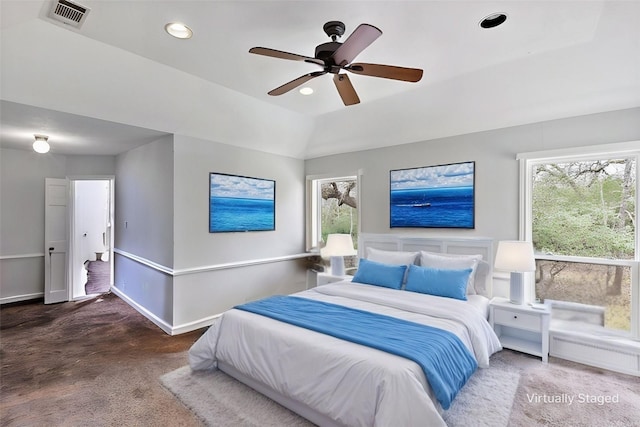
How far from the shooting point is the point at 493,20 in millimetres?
2176

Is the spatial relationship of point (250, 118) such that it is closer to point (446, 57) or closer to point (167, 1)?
point (167, 1)

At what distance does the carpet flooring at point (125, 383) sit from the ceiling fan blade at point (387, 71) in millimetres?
2421

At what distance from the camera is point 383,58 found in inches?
106

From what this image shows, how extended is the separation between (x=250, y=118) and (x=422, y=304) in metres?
3.02

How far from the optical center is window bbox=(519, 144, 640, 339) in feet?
9.73

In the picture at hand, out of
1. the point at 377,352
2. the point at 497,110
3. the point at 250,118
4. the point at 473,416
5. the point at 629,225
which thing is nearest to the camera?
the point at 377,352

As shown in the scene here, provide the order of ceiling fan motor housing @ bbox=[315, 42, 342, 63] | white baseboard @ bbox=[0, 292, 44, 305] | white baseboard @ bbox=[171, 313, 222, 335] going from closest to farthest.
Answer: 1. ceiling fan motor housing @ bbox=[315, 42, 342, 63]
2. white baseboard @ bbox=[171, 313, 222, 335]
3. white baseboard @ bbox=[0, 292, 44, 305]

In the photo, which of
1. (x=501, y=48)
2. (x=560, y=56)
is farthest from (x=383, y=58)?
(x=560, y=56)

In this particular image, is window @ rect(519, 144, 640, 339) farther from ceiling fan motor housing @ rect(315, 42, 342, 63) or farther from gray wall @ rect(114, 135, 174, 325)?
gray wall @ rect(114, 135, 174, 325)

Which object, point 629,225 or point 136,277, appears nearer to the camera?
point 629,225

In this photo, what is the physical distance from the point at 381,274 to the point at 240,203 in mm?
2192

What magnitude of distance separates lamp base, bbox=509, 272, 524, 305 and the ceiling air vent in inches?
171

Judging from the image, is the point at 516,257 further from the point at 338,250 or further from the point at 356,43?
the point at 356,43

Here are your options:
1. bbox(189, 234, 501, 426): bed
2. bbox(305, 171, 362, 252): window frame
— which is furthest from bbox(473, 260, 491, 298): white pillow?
bbox(305, 171, 362, 252): window frame
